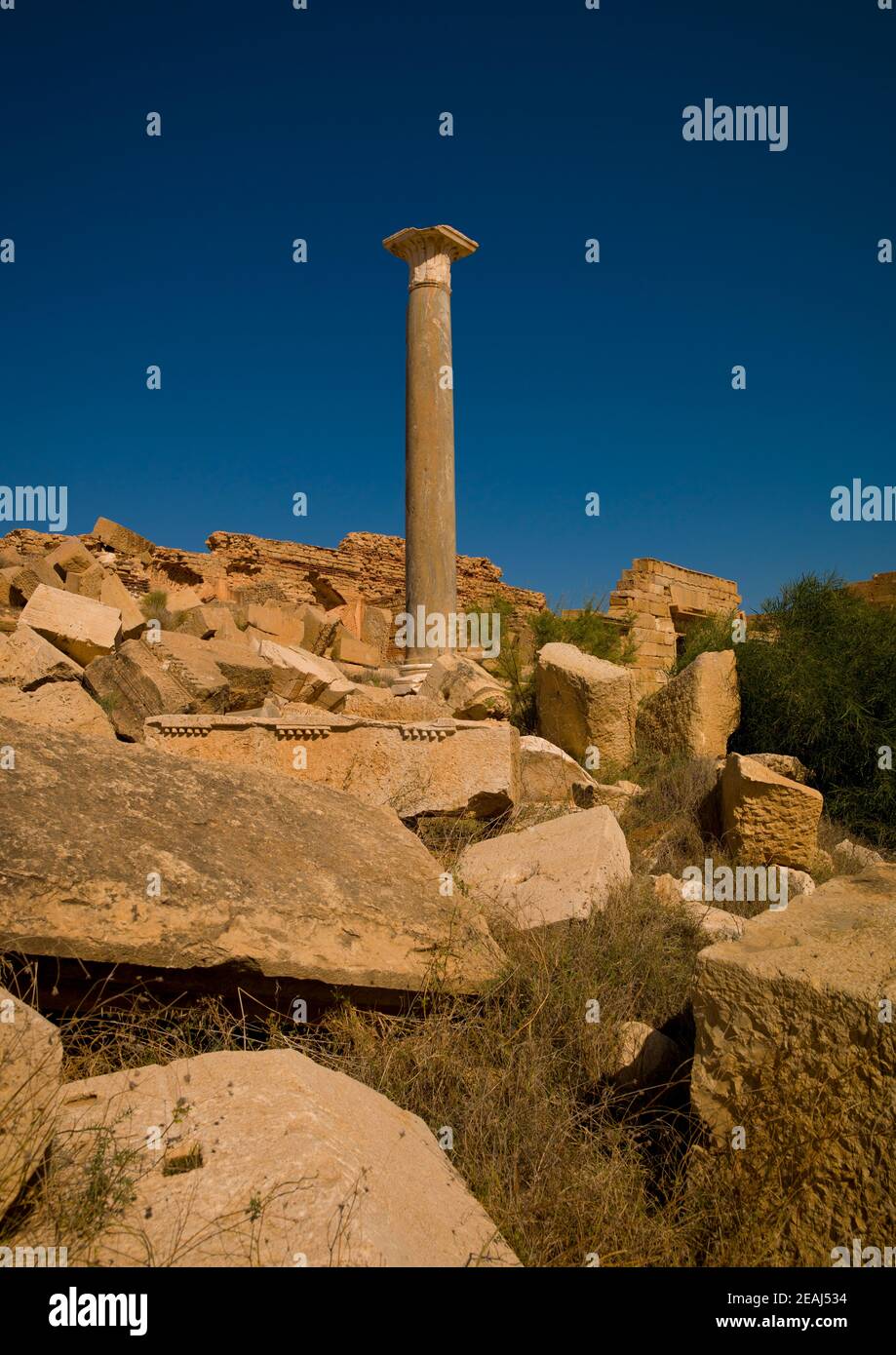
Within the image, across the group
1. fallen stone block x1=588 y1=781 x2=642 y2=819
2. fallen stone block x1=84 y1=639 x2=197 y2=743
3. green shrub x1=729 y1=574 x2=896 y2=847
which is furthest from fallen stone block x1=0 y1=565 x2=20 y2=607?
green shrub x1=729 y1=574 x2=896 y2=847

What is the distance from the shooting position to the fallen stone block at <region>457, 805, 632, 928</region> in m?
3.66

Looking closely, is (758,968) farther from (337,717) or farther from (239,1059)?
(337,717)

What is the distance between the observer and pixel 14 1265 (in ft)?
5.42

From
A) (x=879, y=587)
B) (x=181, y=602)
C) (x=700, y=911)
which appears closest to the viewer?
(x=700, y=911)

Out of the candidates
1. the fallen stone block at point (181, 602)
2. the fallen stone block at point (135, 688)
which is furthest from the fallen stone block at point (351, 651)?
the fallen stone block at point (135, 688)

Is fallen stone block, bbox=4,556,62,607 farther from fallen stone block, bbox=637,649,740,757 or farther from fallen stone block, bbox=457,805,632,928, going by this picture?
fallen stone block, bbox=457,805,632,928

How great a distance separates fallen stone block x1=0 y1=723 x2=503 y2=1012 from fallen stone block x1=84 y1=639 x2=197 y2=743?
2679mm

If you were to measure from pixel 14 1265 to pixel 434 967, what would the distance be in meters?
1.50

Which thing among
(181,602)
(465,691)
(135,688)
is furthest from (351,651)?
(135,688)

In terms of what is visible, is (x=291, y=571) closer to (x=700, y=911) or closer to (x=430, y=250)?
(x=430, y=250)

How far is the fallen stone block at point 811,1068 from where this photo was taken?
6.91 feet

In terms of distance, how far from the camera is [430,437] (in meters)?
10.1

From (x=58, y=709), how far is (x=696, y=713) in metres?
4.73

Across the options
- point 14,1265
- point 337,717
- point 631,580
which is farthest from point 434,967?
point 631,580
